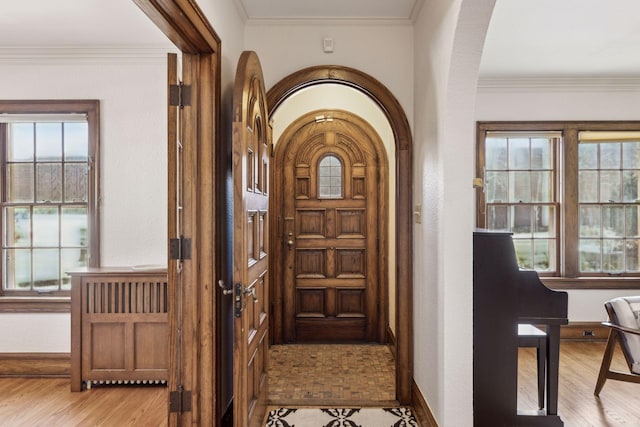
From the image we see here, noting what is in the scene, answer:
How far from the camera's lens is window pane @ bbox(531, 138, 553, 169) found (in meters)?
4.88

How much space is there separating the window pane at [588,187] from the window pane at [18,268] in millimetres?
5407

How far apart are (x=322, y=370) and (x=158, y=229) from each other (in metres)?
1.81

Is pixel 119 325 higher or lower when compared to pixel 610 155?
lower

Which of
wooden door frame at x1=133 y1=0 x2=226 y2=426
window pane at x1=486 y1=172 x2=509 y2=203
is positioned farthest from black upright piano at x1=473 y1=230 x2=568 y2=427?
window pane at x1=486 y1=172 x2=509 y2=203

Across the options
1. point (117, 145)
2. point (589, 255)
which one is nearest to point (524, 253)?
point (589, 255)

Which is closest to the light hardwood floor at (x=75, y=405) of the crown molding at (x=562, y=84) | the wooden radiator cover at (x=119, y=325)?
the wooden radiator cover at (x=119, y=325)

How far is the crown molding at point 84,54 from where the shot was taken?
370 cm

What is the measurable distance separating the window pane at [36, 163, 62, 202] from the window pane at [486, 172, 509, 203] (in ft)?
13.6

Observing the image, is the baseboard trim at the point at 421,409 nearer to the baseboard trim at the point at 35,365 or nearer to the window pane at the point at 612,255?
the baseboard trim at the point at 35,365

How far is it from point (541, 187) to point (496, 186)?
1.62 feet

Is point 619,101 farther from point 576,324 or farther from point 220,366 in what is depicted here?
point 220,366

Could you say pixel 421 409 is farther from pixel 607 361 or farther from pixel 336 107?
pixel 336 107

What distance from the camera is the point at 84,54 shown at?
147 inches

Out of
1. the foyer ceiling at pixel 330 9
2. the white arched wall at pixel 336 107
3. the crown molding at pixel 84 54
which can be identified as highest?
the foyer ceiling at pixel 330 9
